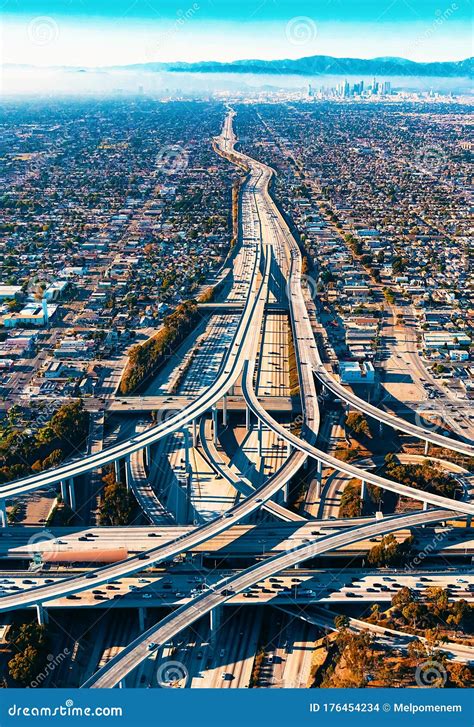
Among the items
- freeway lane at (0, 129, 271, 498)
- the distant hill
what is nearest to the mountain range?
the distant hill

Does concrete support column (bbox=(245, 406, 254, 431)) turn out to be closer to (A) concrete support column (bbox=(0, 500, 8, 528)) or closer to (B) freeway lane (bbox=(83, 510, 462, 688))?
(B) freeway lane (bbox=(83, 510, 462, 688))

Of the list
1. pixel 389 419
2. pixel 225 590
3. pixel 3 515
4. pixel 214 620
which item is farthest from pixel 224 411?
pixel 214 620

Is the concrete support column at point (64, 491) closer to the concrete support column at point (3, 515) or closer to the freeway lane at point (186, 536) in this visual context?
the freeway lane at point (186, 536)

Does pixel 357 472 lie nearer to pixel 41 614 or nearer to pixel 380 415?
pixel 380 415

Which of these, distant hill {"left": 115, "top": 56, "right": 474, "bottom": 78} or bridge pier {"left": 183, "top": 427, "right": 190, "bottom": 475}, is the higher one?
distant hill {"left": 115, "top": 56, "right": 474, "bottom": 78}

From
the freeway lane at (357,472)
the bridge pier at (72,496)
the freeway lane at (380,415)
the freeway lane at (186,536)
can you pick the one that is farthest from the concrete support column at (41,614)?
the freeway lane at (380,415)
